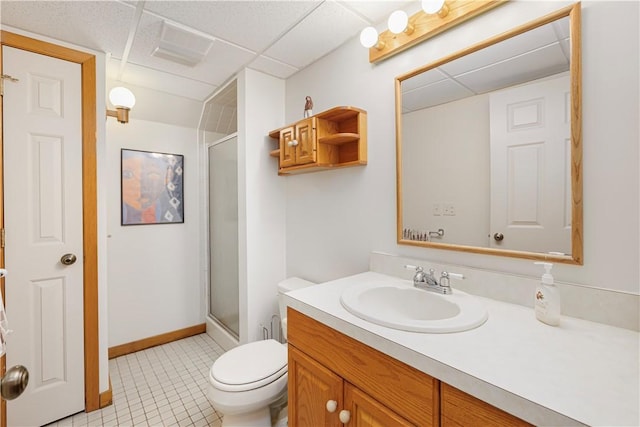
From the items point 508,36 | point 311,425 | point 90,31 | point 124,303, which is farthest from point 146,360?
point 508,36

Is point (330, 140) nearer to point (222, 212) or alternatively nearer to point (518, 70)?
point (518, 70)

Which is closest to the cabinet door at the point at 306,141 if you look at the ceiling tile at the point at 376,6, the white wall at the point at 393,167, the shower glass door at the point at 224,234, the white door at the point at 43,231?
the white wall at the point at 393,167

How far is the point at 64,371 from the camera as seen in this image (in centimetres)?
165

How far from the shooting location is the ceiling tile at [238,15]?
4.51ft

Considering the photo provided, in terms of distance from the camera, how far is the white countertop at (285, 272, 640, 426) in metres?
0.55

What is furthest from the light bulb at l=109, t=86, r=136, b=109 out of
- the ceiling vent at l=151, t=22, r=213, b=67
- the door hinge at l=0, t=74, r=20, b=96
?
the door hinge at l=0, t=74, r=20, b=96

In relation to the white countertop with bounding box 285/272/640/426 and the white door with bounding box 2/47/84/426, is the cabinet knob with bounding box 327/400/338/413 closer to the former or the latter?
the white countertop with bounding box 285/272/640/426

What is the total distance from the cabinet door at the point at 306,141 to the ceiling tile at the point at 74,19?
39.9 inches

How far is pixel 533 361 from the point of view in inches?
27.1

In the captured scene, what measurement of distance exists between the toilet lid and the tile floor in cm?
45

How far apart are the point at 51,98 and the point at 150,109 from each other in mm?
830

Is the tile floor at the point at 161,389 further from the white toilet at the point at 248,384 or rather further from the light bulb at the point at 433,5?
the light bulb at the point at 433,5

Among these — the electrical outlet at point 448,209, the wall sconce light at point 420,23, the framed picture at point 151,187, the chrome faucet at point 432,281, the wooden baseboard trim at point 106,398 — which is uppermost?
the wall sconce light at point 420,23

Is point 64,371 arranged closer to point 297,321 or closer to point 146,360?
point 146,360
